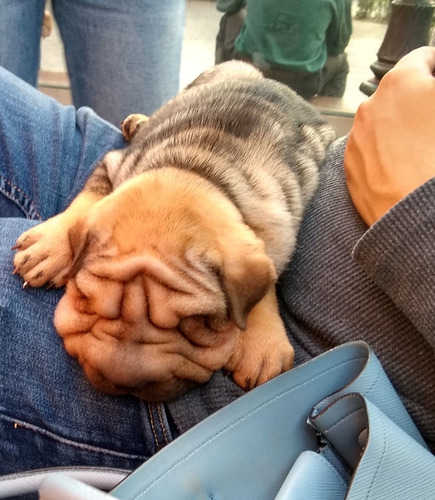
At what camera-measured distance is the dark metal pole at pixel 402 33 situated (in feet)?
10.3

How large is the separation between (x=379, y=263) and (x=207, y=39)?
3.30m

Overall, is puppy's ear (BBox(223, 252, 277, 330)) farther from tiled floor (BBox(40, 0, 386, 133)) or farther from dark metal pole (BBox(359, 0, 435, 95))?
dark metal pole (BBox(359, 0, 435, 95))

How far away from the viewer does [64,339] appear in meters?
1.19

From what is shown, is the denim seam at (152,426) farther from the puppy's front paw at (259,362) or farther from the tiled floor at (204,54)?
the tiled floor at (204,54)

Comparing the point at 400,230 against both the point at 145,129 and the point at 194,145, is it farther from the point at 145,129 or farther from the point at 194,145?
the point at 145,129

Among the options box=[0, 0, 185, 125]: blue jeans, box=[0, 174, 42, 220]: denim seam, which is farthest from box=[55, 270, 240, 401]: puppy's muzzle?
box=[0, 0, 185, 125]: blue jeans

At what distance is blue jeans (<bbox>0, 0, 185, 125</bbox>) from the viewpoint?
2342mm

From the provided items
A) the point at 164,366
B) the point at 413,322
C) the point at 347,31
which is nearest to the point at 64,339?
the point at 164,366

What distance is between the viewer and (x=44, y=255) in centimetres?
139

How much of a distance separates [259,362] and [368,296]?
11.3 inches

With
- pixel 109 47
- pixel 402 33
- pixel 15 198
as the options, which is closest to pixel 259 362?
pixel 15 198

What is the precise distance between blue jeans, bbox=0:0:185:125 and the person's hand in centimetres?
131

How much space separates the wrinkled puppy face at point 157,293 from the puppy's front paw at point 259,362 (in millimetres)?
34

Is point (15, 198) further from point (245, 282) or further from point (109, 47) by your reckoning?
point (109, 47)
